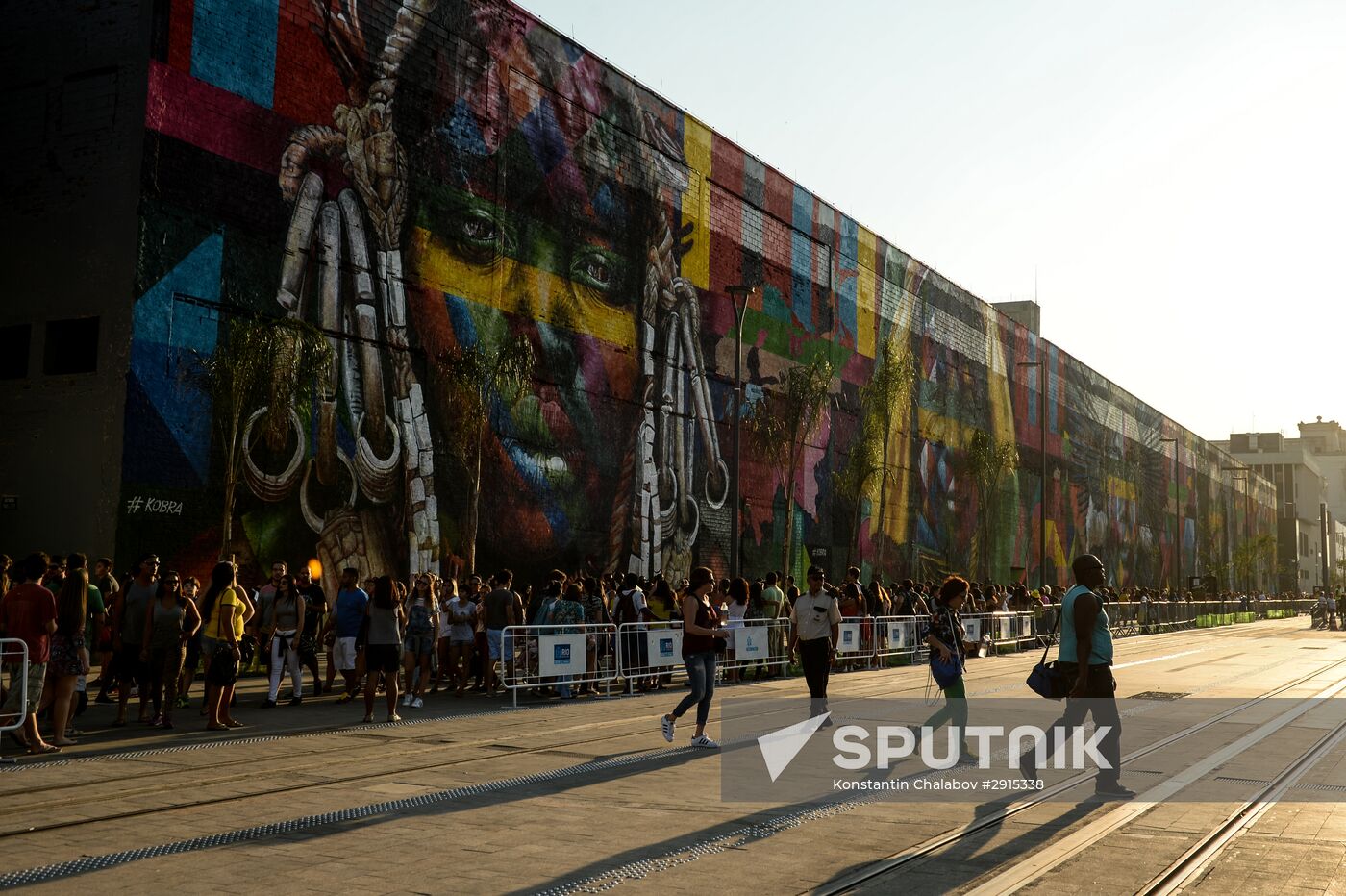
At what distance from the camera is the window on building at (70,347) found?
23391 mm

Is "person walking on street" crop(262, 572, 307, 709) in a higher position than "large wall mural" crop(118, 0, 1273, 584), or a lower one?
lower

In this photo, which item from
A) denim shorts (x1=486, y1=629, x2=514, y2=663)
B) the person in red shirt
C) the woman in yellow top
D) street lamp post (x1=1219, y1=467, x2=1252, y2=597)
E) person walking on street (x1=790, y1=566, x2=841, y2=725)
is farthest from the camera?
street lamp post (x1=1219, y1=467, x2=1252, y2=597)

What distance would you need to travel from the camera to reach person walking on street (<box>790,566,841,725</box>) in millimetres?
14945

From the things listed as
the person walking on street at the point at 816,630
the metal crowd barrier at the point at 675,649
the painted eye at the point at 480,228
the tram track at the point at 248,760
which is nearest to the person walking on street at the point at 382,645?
the tram track at the point at 248,760

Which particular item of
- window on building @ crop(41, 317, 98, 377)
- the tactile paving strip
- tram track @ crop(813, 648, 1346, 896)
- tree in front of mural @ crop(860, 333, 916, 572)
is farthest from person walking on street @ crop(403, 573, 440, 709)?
tree in front of mural @ crop(860, 333, 916, 572)

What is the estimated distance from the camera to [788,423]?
44.5 metres

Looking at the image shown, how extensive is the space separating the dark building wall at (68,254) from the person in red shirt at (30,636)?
33.4 ft

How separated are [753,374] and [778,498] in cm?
429

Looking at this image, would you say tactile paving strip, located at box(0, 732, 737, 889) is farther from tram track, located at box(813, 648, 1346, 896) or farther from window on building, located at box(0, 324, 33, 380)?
window on building, located at box(0, 324, 33, 380)

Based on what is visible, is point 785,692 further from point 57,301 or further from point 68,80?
point 68,80

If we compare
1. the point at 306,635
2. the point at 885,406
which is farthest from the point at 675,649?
the point at 885,406

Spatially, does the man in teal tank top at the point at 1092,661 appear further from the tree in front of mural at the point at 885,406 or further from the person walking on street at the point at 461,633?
the tree in front of mural at the point at 885,406

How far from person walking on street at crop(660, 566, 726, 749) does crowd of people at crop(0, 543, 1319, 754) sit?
0.02m

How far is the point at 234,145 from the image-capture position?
24.7 metres
